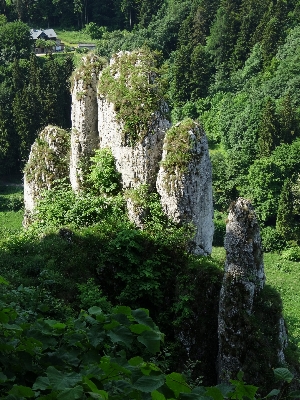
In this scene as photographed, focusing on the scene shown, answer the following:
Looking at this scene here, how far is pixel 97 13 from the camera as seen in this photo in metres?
110

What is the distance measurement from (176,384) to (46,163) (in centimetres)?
1670

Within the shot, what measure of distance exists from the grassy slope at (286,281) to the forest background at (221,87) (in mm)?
274

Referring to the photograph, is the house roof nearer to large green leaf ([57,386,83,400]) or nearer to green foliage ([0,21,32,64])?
green foliage ([0,21,32,64])

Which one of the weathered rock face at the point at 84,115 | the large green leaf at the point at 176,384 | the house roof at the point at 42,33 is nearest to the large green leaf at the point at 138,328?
the large green leaf at the point at 176,384

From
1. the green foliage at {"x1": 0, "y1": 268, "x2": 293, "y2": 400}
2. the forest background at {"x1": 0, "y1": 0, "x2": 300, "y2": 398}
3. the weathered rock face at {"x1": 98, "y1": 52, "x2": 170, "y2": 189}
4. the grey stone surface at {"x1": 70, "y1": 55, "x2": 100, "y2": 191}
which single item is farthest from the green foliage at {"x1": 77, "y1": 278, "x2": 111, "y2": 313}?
the forest background at {"x1": 0, "y1": 0, "x2": 300, "y2": 398}

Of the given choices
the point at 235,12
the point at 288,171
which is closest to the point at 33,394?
the point at 288,171

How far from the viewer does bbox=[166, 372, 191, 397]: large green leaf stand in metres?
4.82

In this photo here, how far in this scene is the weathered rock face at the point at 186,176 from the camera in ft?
54.6

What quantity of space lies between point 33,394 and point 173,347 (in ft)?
35.2

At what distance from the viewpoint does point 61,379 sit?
4.77 meters

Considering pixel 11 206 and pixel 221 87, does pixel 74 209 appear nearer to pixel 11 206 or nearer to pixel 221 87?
pixel 11 206

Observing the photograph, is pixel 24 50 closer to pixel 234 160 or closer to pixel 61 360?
pixel 234 160

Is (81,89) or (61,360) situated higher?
(81,89)

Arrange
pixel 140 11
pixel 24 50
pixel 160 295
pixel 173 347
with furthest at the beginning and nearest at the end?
pixel 140 11 < pixel 24 50 < pixel 160 295 < pixel 173 347
